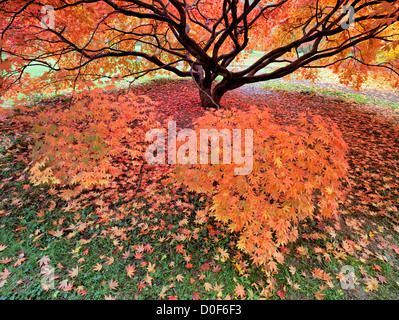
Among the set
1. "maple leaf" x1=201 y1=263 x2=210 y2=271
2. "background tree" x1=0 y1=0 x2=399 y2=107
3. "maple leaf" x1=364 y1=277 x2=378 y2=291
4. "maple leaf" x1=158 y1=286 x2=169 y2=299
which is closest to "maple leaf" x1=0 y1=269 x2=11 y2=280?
"maple leaf" x1=158 y1=286 x2=169 y2=299

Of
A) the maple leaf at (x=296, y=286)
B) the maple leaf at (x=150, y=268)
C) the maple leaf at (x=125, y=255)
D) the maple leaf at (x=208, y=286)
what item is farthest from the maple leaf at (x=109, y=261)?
the maple leaf at (x=296, y=286)

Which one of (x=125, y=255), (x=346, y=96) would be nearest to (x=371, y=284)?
(x=125, y=255)

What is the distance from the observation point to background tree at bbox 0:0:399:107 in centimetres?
430

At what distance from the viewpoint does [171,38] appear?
9.32m

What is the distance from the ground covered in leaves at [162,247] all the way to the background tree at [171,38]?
2.45m

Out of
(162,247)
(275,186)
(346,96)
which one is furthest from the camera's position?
(346,96)

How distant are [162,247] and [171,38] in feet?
31.8

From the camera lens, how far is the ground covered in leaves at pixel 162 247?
2.85m

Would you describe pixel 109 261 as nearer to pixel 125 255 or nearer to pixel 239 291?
pixel 125 255

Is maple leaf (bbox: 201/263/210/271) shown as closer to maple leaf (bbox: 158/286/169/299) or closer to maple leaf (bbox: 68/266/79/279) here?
maple leaf (bbox: 158/286/169/299)

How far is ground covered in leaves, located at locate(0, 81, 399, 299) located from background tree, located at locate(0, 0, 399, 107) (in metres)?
2.45

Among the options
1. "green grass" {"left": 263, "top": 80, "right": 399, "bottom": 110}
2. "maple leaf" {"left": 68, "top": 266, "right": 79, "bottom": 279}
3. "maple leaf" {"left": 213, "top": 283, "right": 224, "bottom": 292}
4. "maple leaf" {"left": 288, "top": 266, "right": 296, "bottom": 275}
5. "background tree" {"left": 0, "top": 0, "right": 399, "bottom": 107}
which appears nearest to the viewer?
"maple leaf" {"left": 213, "top": 283, "right": 224, "bottom": 292}
